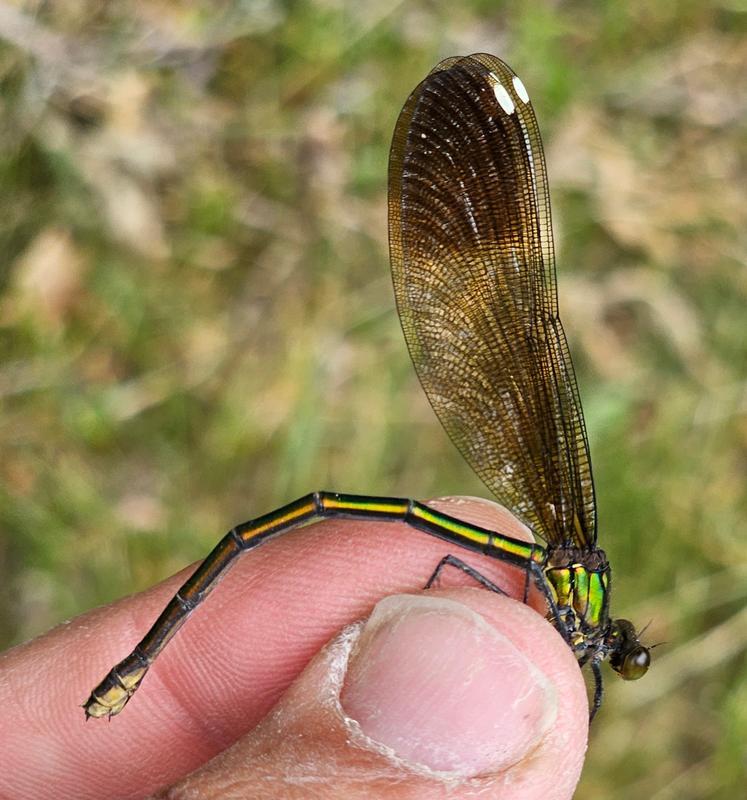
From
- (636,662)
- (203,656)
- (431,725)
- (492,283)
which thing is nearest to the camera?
(431,725)

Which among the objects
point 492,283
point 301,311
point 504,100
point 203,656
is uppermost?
point 504,100

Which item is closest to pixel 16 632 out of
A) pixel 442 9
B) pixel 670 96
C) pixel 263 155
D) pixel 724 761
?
pixel 263 155

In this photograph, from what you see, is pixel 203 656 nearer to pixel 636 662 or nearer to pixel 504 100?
pixel 636 662

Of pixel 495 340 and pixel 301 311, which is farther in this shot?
pixel 301 311

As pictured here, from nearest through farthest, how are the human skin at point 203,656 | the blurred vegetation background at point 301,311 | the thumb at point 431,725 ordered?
the thumb at point 431,725 < the human skin at point 203,656 < the blurred vegetation background at point 301,311

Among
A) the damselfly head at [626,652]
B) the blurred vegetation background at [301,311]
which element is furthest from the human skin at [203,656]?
the blurred vegetation background at [301,311]

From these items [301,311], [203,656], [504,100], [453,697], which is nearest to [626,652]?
[453,697]

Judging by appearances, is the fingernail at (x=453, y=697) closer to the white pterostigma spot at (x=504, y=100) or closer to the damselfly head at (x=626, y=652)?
the damselfly head at (x=626, y=652)
